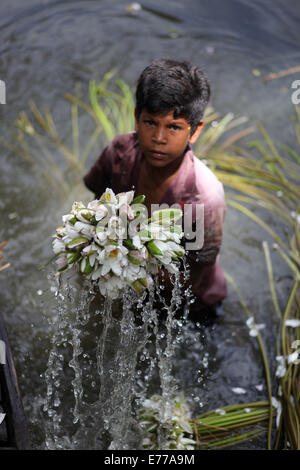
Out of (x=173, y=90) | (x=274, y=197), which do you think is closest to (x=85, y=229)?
(x=173, y=90)

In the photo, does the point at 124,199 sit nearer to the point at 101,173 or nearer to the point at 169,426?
the point at 101,173

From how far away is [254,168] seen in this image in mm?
3551

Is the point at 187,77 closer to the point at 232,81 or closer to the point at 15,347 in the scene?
the point at 15,347

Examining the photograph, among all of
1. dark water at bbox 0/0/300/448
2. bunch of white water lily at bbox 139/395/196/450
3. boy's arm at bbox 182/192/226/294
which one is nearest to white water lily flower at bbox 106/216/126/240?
boy's arm at bbox 182/192/226/294

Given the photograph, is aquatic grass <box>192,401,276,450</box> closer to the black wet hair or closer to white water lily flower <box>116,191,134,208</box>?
white water lily flower <box>116,191,134,208</box>

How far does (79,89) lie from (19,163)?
29.1 inches

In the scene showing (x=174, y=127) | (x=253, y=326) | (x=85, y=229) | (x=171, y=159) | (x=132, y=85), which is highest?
(x=132, y=85)

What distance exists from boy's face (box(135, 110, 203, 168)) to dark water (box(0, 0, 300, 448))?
3.64ft

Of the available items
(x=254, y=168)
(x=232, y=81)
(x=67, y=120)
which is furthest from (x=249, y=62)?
(x=67, y=120)

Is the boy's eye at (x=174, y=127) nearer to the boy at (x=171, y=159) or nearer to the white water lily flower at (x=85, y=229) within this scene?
the boy at (x=171, y=159)

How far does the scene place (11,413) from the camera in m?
2.13

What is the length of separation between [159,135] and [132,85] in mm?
2019

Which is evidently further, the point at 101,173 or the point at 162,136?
the point at 101,173

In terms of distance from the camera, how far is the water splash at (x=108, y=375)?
2.51 m
